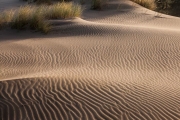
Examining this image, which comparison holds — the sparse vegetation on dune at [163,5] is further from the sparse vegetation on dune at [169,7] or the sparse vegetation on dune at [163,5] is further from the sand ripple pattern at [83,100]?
the sand ripple pattern at [83,100]

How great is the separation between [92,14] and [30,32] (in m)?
5.94

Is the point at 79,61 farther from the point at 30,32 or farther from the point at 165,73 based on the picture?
the point at 30,32

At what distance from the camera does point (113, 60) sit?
28.9ft

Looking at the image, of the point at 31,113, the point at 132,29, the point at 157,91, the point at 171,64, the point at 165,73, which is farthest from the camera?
the point at 132,29

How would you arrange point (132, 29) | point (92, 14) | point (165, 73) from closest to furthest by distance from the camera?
point (165, 73)
point (132, 29)
point (92, 14)

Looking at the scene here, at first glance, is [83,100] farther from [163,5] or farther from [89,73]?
[163,5]

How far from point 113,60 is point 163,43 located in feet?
8.44

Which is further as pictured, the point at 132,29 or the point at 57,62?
the point at 132,29

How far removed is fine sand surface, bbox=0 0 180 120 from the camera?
534cm

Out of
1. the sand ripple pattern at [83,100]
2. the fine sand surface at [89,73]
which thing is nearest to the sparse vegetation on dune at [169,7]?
the fine sand surface at [89,73]

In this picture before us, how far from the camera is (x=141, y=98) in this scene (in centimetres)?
586

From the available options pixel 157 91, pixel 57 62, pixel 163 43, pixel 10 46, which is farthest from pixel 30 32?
pixel 157 91

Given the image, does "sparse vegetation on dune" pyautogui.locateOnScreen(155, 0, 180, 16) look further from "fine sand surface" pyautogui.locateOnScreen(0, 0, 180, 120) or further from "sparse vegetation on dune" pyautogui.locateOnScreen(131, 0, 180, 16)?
"fine sand surface" pyautogui.locateOnScreen(0, 0, 180, 120)

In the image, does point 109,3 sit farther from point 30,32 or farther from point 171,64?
point 171,64
